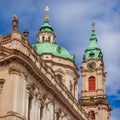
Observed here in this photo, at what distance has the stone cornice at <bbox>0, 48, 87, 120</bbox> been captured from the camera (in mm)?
37250

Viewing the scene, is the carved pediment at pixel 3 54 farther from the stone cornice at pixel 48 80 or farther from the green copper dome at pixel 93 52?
the green copper dome at pixel 93 52

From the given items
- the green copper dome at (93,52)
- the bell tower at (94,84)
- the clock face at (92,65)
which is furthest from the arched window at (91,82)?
the green copper dome at (93,52)

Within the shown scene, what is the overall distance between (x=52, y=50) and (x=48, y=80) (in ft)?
55.9

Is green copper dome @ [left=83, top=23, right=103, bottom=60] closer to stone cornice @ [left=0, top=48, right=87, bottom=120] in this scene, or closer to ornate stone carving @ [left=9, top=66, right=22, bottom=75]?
stone cornice @ [left=0, top=48, right=87, bottom=120]

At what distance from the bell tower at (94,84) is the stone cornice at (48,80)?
59.5 ft

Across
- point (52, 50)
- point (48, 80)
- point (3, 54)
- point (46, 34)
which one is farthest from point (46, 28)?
point (3, 54)

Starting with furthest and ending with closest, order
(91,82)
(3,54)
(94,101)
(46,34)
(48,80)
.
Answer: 1. (91,82)
2. (94,101)
3. (46,34)
4. (48,80)
5. (3,54)

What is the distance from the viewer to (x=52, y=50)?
59.9 meters

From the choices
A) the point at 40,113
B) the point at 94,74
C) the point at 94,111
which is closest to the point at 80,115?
the point at 40,113

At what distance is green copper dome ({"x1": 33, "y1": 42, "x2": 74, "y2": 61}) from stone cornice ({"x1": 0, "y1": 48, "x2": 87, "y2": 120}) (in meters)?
9.38

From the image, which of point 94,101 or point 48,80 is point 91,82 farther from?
point 48,80

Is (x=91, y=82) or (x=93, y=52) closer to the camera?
(x=91, y=82)

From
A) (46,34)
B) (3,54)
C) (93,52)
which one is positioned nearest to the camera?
(3,54)

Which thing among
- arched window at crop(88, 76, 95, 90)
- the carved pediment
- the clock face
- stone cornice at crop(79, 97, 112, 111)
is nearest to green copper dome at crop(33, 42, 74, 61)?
stone cornice at crop(79, 97, 112, 111)
